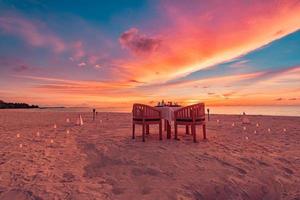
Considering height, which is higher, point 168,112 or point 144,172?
point 168,112

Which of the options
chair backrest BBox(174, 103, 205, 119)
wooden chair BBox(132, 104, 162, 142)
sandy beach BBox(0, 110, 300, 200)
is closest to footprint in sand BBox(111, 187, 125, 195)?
sandy beach BBox(0, 110, 300, 200)

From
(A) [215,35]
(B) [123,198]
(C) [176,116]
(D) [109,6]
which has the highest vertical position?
(D) [109,6]

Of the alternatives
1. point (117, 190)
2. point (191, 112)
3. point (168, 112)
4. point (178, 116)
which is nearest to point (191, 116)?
point (191, 112)

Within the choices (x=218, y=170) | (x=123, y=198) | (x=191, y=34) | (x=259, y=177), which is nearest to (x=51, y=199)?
(x=123, y=198)

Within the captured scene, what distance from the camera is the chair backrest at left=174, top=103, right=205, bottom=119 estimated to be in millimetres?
6148

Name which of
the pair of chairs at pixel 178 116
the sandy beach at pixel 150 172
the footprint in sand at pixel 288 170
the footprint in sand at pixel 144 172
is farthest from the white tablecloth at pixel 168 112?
the footprint in sand at pixel 288 170

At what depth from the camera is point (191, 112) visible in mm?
6141

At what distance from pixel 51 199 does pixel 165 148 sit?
9.75 ft

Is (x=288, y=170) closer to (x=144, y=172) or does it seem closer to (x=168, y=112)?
(x=144, y=172)

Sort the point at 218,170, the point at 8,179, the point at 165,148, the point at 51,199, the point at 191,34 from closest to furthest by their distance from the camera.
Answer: the point at 51,199
the point at 8,179
the point at 218,170
the point at 165,148
the point at 191,34

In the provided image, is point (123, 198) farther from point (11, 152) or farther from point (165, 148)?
point (11, 152)

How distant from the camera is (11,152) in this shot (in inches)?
200

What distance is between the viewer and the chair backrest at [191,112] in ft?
20.2

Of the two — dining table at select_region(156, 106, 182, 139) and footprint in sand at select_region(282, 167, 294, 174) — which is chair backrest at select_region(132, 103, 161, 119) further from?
footprint in sand at select_region(282, 167, 294, 174)
